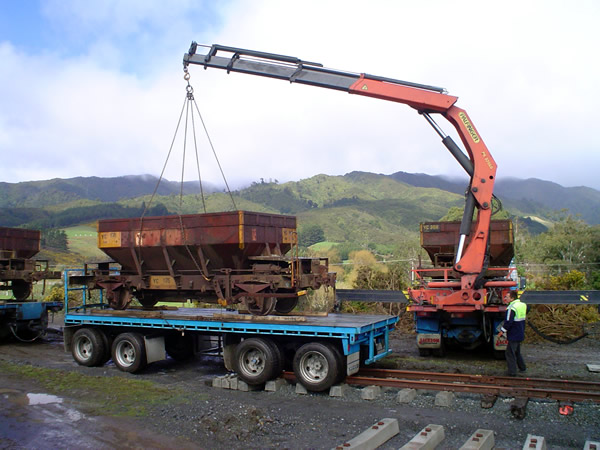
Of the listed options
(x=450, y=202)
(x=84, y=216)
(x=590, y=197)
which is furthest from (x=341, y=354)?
(x=590, y=197)

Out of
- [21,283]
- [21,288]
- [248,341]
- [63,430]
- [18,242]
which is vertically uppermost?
[18,242]

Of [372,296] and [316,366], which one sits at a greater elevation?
[372,296]

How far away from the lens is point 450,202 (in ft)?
343

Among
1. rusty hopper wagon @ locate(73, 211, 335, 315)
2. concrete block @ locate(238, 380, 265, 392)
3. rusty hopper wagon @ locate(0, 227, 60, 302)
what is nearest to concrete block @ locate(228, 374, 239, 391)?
concrete block @ locate(238, 380, 265, 392)

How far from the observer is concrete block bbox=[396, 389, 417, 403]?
27.7 feet

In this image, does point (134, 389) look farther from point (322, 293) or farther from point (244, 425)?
point (322, 293)

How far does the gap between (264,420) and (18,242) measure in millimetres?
13328

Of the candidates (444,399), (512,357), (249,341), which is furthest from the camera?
(512,357)

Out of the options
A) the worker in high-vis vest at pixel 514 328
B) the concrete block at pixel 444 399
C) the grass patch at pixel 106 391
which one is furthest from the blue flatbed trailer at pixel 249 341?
the worker in high-vis vest at pixel 514 328

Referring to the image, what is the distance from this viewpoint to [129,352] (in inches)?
452

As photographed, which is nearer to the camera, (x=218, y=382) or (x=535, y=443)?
(x=535, y=443)

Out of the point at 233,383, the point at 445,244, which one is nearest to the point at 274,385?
the point at 233,383

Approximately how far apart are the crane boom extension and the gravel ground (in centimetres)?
253

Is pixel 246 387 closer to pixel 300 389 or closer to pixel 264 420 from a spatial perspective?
pixel 300 389
